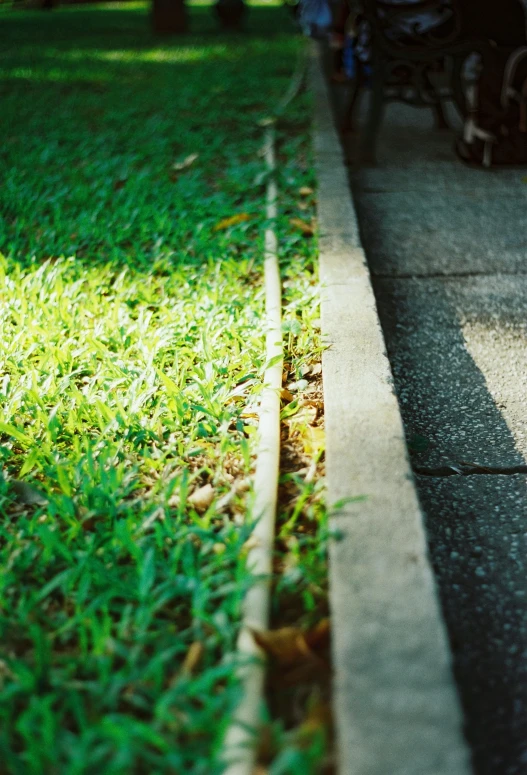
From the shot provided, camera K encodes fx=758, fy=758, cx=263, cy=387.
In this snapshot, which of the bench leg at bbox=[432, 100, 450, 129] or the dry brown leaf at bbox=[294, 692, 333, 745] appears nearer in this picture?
the dry brown leaf at bbox=[294, 692, 333, 745]

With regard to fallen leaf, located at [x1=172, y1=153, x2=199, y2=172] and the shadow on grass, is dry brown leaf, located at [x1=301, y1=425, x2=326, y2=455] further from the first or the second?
fallen leaf, located at [x1=172, y1=153, x2=199, y2=172]

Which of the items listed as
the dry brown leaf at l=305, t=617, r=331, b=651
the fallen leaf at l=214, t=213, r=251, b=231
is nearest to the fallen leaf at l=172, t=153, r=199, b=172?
the fallen leaf at l=214, t=213, r=251, b=231

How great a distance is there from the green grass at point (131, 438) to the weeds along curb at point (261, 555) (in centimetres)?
2

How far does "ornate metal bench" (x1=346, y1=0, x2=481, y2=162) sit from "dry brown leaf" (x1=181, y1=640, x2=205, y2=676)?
12.2 feet

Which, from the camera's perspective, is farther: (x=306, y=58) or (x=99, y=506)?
(x=306, y=58)

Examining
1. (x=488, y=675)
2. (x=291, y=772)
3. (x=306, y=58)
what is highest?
(x=306, y=58)

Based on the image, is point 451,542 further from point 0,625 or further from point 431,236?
point 431,236

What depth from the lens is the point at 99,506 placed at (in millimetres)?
1675

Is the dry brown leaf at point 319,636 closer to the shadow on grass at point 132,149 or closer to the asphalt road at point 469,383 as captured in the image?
the asphalt road at point 469,383

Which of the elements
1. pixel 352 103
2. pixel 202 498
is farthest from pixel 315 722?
pixel 352 103

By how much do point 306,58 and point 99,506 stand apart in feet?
26.5

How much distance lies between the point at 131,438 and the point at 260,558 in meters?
0.62

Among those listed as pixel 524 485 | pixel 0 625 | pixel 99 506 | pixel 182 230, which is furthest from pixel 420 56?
pixel 0 625

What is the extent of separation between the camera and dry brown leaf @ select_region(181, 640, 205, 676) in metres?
1.26
